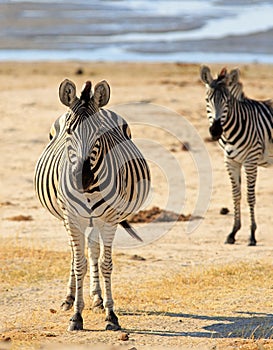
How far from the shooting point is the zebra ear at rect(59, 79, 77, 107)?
6.80 metres

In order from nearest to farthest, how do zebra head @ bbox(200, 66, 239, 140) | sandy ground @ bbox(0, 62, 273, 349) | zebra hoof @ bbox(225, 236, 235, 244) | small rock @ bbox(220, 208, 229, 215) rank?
sandy ground @ bbox(0, 62, 273, 349)
zebra head @ bbox(200, 66, 239, 140)
zebra hoof @ bbox(225, 236, 235, 244)
small rock @ bbox(220, 208, 229, 215)

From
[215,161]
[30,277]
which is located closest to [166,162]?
[215,161]

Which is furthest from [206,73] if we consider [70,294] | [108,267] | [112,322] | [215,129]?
[112,322]

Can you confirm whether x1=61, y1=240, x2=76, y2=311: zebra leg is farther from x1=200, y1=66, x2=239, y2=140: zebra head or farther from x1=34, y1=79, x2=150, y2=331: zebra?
x1=200, y1=66, x2=239, y2=140: zebra head

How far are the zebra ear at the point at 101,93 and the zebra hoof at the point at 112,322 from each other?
5.77ft

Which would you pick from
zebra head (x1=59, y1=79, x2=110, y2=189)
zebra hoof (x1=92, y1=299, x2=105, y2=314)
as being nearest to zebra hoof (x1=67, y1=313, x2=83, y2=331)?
zebra hoof (x1=92, y1=299, x2=105, y2=314)

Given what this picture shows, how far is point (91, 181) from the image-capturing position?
667 centimetres

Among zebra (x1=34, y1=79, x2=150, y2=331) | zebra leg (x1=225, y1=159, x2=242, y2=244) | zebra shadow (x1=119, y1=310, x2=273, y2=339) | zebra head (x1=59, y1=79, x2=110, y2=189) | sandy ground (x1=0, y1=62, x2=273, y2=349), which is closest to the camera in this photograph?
zebra head (x1=59, y1=79, x2=110, y2=189)

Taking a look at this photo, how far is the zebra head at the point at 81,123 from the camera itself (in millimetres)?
6578

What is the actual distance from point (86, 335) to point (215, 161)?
30.5ft

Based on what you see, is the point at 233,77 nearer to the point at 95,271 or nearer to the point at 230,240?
the point at 230,240

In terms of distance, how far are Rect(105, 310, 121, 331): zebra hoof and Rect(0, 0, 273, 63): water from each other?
23111 mm

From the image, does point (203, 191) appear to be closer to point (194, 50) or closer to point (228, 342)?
point (228, 342)

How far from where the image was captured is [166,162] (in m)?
15.7
